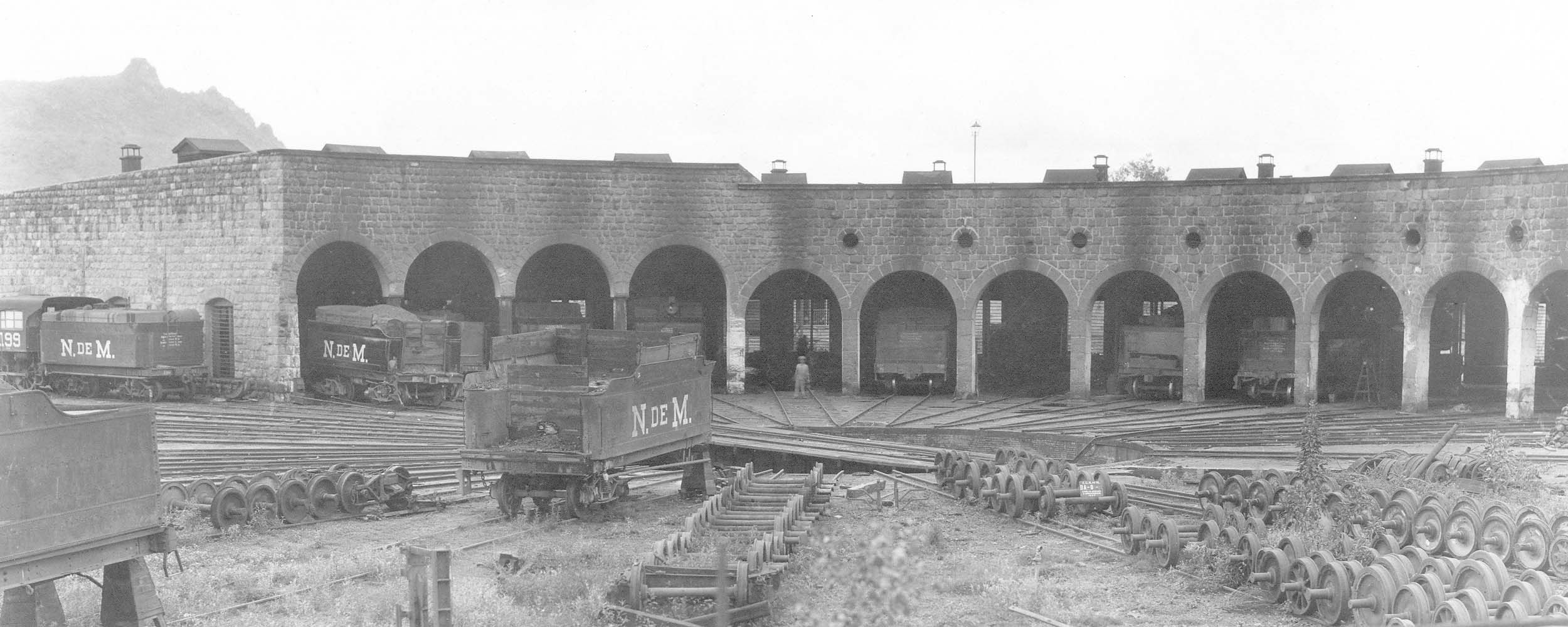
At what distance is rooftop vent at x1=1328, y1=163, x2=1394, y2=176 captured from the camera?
2533 cm

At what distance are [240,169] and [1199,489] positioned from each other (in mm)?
19755

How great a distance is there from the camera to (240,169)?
25172 millimetres

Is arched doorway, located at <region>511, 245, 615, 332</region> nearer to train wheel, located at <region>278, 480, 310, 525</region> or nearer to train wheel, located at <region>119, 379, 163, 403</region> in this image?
train wheel, located at <region>119, 379, 163, 403</region>

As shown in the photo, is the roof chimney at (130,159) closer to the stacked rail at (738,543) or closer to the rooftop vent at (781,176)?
the rooftop vent at (781,176)

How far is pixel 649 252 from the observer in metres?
26.1

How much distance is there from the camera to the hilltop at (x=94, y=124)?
246 feet

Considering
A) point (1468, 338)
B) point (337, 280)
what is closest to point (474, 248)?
point (337, 280)

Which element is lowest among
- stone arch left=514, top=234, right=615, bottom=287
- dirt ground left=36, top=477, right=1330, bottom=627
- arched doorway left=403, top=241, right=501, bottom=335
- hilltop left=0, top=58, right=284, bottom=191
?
dirt ground left=36, top=477, right=1330, bottom=627

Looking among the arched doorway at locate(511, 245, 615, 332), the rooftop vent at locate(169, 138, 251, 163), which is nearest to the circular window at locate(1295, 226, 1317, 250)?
the arched doorway at locate(511, 245, 615, 332)

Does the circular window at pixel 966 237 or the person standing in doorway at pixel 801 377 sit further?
the person standing in doorway at pixel 801 377

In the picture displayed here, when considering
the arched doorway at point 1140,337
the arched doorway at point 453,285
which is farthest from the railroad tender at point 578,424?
the arched doorway at point 453,285

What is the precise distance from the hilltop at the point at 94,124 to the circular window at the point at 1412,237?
66479mm

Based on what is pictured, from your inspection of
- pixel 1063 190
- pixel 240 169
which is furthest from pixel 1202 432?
pixel 240 169

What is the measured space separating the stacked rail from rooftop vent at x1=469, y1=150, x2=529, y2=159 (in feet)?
47.3
